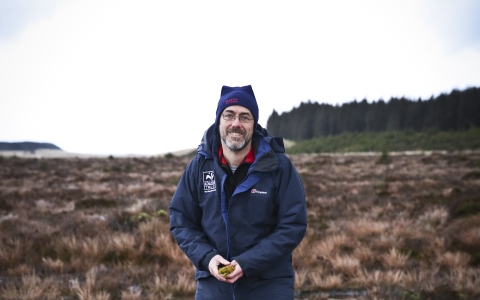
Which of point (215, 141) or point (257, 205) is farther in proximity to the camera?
point (215, 141)

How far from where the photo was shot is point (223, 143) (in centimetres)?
268

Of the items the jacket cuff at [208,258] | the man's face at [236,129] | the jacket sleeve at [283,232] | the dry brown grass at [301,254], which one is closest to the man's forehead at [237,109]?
the man's face at [236,129]

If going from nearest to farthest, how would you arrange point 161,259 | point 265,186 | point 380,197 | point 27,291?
point 265,186, point 27,291, point 161,259, point 380,197

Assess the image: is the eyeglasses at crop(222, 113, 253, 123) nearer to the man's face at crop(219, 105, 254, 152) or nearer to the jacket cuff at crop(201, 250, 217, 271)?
the man's face at crop(219, 105, 254, 152)

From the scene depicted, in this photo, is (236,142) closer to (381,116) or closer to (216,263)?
(216,263)

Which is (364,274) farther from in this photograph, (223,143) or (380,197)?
(380,197)

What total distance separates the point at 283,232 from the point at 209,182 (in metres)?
0.59

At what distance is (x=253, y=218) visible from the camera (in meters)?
2.52

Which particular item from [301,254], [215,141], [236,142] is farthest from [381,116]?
[236,142]

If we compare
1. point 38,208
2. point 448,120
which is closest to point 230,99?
point 38,208

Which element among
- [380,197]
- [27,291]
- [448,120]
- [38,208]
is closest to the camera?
[27,291]

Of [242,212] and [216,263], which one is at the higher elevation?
[242,212]

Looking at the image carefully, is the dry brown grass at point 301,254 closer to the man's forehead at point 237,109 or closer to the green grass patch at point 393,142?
the man's forehead at point 237,109

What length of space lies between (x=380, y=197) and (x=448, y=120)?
4380 centimetres
